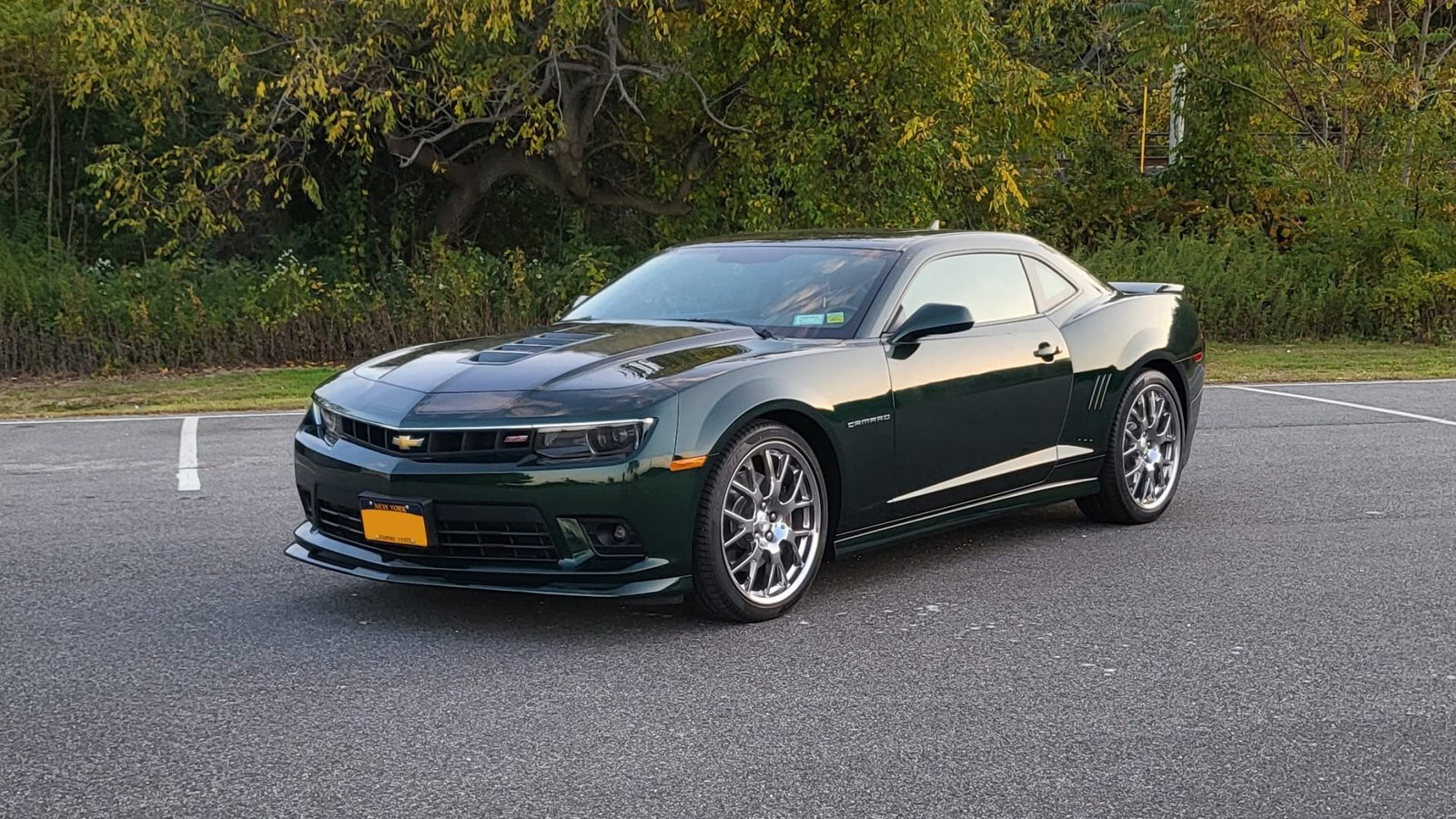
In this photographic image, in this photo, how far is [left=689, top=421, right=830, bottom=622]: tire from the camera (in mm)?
5324

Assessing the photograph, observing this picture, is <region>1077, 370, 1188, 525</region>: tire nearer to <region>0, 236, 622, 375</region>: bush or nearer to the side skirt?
the side skirt

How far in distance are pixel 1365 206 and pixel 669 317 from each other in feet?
54.4

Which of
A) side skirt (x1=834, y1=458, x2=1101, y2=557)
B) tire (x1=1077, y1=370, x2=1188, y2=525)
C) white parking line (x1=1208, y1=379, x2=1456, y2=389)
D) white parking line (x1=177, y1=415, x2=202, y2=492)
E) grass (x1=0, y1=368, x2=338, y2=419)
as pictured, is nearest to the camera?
side skirt (x1=834, y1=458, x2=1101, y2=557)

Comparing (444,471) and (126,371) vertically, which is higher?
(444,471)

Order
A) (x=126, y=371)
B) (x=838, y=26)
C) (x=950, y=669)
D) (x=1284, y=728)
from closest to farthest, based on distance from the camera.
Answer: (x=1284, y=728), (x=950, y=669), (x=126, y=371), (x=838, y=26)

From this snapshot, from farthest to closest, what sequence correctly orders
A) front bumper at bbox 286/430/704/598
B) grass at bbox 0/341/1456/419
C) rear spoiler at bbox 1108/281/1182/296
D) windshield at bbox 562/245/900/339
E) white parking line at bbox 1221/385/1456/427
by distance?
grass at bbox 0/341/1456/419, white parking line at bbox 1221/385/1456/427, rear spoiler at bbox 1108/281/1182/296, windshield at bbox 562/245/900/339, front bumper at bbox 286/430/704/598

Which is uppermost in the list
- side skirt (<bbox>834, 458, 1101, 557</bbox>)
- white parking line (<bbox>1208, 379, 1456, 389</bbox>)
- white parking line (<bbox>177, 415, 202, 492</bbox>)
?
side skirt (<bbox>834, 458, 1101, 557</bbox>)

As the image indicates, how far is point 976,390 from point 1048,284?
1047 millimetres

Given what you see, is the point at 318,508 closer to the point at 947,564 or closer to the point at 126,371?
the point at 947,564

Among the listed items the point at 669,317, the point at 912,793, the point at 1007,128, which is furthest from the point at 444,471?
the point at 1007,128

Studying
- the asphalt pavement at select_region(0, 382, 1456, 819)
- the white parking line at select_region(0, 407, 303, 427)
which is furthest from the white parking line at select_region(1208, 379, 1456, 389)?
the white parking line at select_region(0, 407, 303, 427)

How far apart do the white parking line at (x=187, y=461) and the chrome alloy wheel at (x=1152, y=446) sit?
4.97m

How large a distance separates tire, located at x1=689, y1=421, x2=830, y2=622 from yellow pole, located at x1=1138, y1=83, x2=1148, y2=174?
1984 centimetres

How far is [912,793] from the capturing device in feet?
12.7
